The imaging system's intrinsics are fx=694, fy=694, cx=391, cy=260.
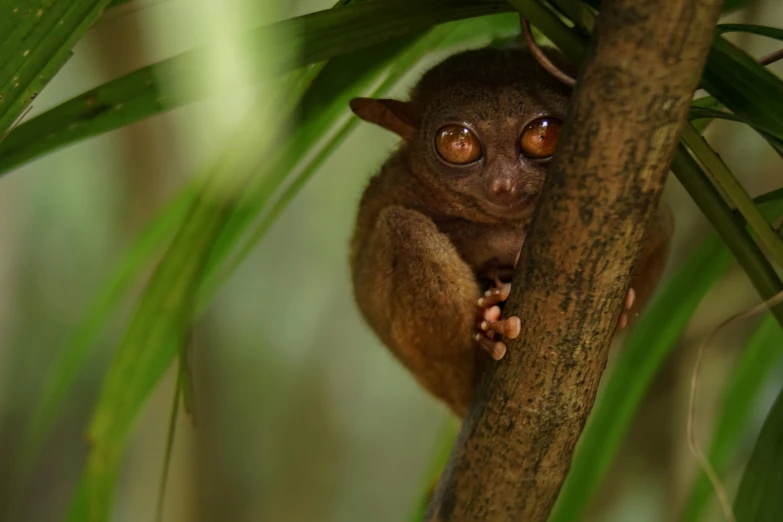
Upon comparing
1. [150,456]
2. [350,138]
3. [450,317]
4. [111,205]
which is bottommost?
[150,456]

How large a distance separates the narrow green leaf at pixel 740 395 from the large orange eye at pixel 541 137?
2.45 ft

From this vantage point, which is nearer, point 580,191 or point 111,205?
point 580,191

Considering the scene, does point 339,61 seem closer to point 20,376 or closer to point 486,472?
point 486,472

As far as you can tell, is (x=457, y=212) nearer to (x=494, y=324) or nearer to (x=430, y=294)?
(x=430, y=294)

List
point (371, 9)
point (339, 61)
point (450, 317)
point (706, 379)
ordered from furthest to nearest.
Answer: point (706, 379), point (450, 317), point (339, 61), point (371, 9)

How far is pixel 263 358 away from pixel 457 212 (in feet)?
6.19

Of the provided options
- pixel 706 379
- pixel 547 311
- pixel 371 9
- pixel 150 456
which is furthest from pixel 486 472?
pixel 150 456

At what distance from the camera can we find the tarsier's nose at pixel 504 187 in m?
1.51

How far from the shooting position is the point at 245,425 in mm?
3443

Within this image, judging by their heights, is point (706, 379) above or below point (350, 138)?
below

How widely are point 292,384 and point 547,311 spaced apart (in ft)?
8.38

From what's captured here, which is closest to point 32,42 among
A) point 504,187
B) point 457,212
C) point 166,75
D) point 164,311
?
point 166,75

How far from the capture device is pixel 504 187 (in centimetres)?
151

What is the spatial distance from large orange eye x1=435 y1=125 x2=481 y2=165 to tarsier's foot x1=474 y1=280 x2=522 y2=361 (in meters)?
0.29
